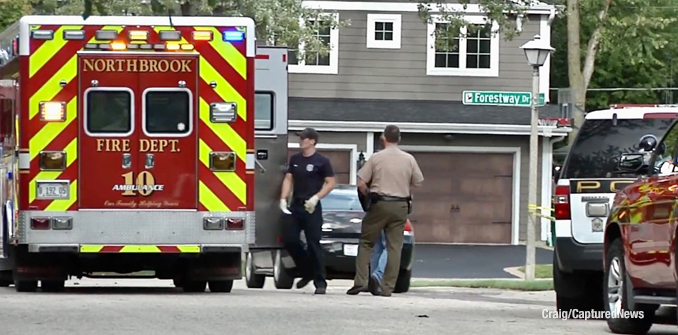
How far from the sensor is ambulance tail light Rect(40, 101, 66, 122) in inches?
571

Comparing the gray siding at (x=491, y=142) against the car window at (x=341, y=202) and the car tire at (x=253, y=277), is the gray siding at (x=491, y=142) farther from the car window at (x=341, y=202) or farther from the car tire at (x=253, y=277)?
the car window at (x=341, y=202)

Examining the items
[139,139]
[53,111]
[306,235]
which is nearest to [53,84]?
[53,111]

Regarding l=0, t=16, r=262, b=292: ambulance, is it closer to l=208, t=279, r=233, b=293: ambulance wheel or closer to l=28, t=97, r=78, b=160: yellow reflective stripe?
l=28, t=97, r=78, b=160: yellow reflective stripe

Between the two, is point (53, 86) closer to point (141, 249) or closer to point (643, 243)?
point (141, 249)

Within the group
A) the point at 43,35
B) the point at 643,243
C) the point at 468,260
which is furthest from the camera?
the point at 468,260

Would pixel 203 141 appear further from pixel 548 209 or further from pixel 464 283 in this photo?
pixel 548 209

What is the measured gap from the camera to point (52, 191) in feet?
47.8

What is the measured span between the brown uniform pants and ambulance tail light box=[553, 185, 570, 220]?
2.74m

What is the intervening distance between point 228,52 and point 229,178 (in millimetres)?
1242

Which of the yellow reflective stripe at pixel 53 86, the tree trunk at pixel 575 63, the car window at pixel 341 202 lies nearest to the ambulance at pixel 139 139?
the yellow reflective stripe at pixel 53 86

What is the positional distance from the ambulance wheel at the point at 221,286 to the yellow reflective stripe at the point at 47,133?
2.52m

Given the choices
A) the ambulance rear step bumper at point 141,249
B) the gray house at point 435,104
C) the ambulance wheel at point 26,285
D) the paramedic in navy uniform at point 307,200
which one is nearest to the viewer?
the ambulance rear step bumper at point 141,249

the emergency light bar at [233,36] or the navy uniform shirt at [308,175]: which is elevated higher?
the emergency light bar at [233,36]

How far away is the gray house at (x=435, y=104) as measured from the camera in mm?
34312
